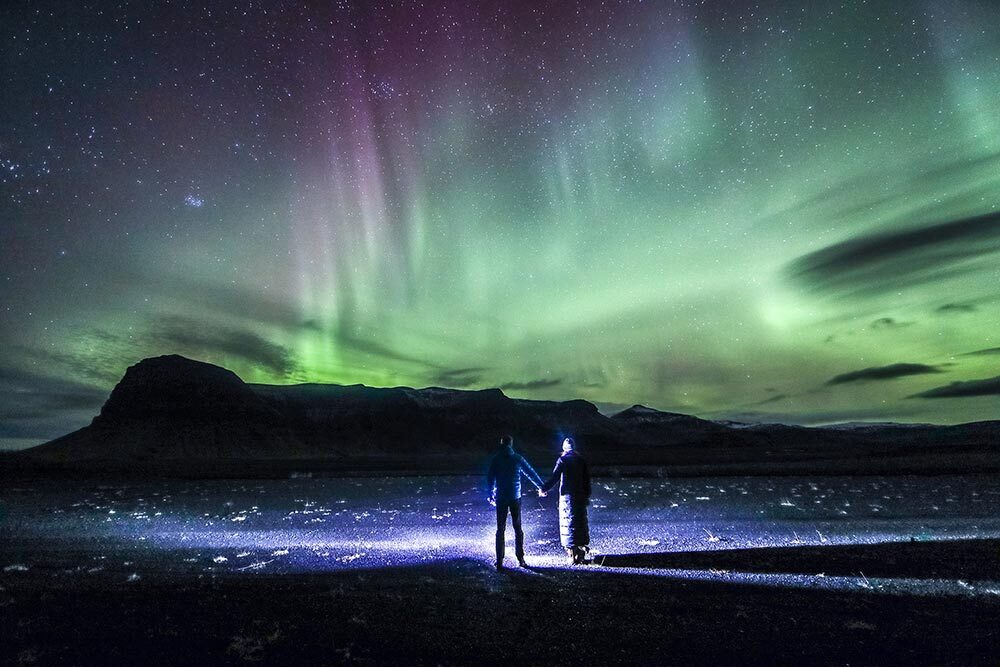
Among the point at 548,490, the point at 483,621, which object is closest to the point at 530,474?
the point at 548,490

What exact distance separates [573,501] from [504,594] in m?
2.63

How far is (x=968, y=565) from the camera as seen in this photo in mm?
10438

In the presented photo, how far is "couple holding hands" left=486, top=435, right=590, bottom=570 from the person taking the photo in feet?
33.9

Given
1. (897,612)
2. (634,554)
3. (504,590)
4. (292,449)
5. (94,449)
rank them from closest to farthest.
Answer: (897,612) < (504,590) < (634,554) < (94,449) < (292,449)

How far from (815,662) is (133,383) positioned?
20784 cm

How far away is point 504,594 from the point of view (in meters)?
8.53

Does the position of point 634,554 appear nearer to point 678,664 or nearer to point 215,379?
point 678,664

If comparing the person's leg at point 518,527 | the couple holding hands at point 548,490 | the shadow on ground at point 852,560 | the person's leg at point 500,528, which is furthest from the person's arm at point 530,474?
the shadow on ground at point 852,560

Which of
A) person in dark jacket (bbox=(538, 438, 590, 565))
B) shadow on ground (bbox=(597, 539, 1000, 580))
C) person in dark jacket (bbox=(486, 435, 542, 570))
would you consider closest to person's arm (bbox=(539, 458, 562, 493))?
person in dark jacket (bbox=(538, 438, 590, 565))

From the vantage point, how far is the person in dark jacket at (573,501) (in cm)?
1068

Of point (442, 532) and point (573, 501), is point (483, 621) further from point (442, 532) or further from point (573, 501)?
point (442, 532)

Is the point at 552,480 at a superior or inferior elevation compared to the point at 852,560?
superior

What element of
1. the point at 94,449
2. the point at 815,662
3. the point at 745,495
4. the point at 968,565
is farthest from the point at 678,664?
the point at 94,449

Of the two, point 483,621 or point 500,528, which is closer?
point 483,621
